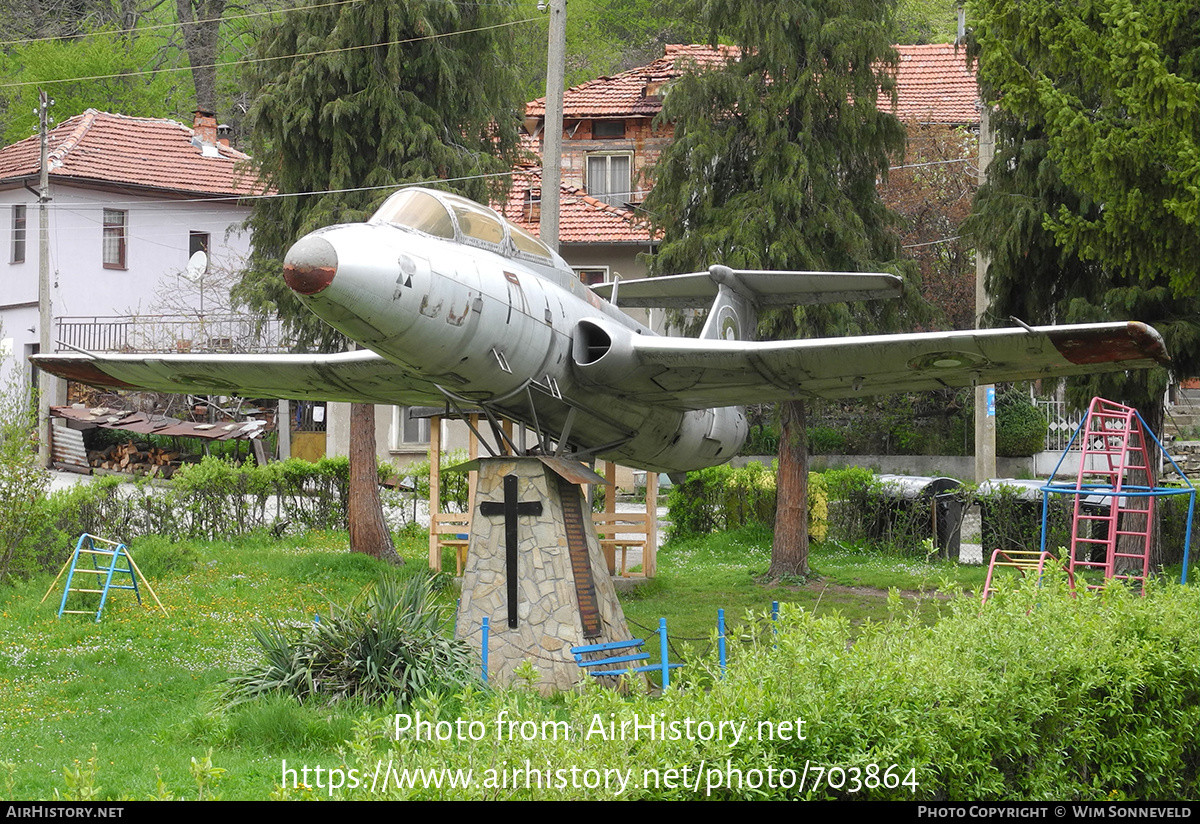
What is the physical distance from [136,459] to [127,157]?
37.0 ft

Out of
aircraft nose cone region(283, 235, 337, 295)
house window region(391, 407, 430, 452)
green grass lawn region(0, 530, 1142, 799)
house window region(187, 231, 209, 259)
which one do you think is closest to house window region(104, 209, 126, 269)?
house window region(187, 231, 209, 259)

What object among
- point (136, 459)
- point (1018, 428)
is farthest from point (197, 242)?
point (1018, 428)

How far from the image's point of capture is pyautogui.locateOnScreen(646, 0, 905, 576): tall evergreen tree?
16.3m

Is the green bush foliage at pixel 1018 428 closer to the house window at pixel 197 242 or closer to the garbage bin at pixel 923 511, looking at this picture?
the garbage bin at pixel 923 511

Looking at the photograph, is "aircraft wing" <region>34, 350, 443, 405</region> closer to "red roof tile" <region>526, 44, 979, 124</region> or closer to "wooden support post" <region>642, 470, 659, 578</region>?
"wooden support post" <region>642, 470, 659, 578</region>

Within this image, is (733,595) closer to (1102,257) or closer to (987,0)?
(1102,257)

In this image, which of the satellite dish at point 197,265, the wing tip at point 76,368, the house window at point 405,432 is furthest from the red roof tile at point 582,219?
the wing tip at point 76,368

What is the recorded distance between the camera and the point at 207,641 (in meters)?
12.4

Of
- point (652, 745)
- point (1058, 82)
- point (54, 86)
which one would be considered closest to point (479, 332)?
point (652, 745)

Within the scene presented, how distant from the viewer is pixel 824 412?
29.8m

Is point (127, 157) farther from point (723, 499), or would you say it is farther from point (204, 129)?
point (723, 499)

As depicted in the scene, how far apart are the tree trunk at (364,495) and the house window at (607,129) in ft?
57.6

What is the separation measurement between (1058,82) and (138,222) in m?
28.0

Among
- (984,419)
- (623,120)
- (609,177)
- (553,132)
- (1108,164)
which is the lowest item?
(984,419)
